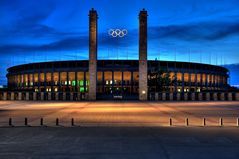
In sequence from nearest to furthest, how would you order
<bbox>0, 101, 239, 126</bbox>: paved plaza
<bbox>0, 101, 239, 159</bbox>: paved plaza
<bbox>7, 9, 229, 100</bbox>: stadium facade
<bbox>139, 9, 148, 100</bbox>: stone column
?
1. <bbox>0, 101, 239, 159</bbox>: paved plaza
2. <bbox>0, 101, 239, 126</bbox>: paved plaza
3. <bbox>139, 9, 148, 100</bbox>: stone column
4. <bbox>7, 9, 229, 100</bbox>: stadium facade

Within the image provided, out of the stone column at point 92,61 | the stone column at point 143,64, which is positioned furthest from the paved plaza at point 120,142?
the stone column at point 92,61

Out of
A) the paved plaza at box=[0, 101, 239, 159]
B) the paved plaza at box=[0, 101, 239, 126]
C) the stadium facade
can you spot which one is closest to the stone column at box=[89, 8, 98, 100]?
the paved plaza at box=[0, 101, 239, 126]

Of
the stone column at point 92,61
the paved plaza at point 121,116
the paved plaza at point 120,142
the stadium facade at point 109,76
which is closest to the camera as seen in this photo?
the paved plaza at point 120,142

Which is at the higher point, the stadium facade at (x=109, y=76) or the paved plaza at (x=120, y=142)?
the stadium facade at (x=109, y=76)

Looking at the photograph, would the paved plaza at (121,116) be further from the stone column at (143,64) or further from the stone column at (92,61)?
the stone column at (92,61)

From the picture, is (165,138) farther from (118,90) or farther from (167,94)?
(118,90)

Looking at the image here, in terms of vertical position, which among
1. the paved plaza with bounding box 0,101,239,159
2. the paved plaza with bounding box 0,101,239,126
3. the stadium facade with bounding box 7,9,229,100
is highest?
the stadium facade with bounding box 7,9,229,100

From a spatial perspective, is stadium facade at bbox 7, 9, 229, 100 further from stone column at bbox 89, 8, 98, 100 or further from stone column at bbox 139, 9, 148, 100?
stone column at bbox 139, 9, 148, 100

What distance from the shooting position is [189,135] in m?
15.2

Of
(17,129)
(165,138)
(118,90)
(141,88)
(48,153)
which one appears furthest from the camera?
(118,90)

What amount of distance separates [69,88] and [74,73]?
6.04m

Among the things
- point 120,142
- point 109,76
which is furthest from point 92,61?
point 120,142

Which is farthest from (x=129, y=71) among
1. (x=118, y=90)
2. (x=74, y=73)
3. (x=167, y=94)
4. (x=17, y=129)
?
(x=17, y=129)

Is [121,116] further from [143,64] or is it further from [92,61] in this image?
[92,61]
